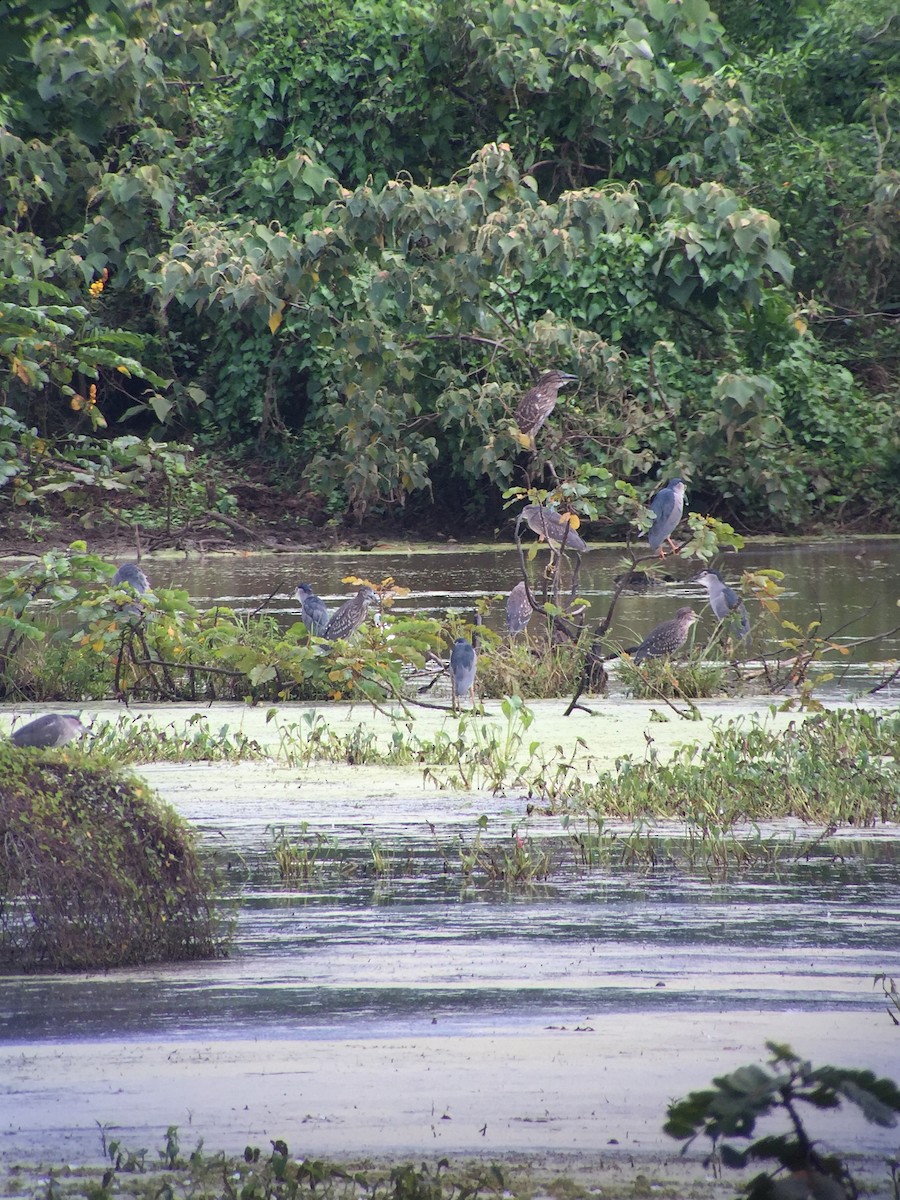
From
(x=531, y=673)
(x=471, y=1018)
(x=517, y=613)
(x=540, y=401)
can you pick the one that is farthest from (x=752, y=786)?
(x=540, y=401)

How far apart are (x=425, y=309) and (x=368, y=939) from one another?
11.9 m

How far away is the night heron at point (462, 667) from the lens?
7527mm

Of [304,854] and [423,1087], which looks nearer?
[423,1087]

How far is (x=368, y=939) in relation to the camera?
4379mm

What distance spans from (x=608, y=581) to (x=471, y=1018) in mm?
9223

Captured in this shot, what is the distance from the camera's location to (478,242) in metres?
14.4

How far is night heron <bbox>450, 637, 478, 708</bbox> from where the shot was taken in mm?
7527

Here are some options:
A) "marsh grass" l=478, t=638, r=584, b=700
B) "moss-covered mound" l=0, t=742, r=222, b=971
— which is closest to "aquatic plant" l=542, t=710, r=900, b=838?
"moss-covered mound" l=0, t=742, r=222, b=971

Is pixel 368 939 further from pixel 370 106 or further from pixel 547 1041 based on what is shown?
pixel 370 106

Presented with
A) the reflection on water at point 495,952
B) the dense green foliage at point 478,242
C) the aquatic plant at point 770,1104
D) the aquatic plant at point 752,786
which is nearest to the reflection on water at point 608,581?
the dense green foliage at point 478,242

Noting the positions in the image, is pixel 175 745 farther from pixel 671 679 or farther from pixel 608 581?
pixel 608 581

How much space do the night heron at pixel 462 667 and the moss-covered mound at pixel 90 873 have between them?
3.41 m

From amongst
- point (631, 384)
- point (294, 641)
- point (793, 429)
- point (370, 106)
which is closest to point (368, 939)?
point (294, 641)

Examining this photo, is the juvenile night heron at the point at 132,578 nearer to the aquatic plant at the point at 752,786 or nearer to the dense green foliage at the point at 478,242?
the aquatic plant at the point at 752,786
